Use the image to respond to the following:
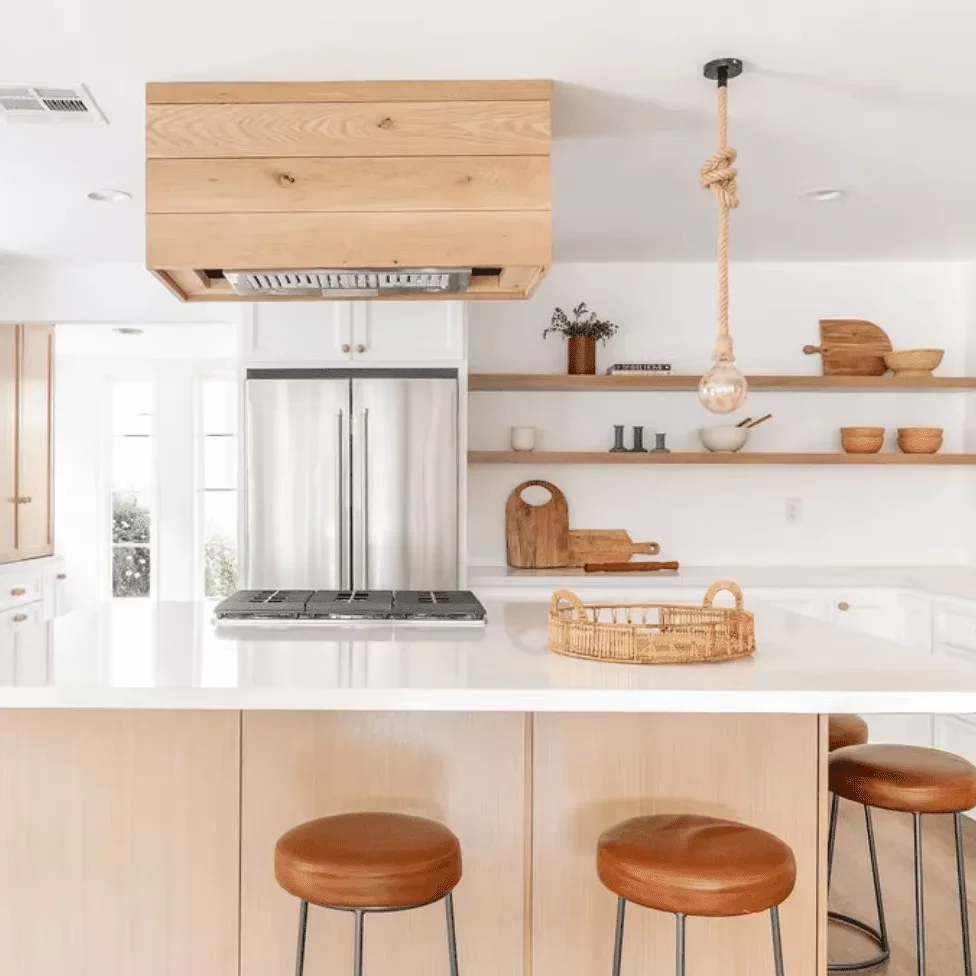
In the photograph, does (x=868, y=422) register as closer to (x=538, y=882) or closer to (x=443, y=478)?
(x=443, y=478)

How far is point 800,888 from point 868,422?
340 centimetres

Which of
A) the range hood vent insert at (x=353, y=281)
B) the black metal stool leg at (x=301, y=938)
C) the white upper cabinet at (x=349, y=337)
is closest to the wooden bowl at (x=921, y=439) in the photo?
the white upper cabinet at (x=349, y=337)

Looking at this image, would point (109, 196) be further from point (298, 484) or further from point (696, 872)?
point (696, 872)

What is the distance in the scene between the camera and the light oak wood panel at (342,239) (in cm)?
264

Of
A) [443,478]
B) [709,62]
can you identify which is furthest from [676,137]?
[443,478]

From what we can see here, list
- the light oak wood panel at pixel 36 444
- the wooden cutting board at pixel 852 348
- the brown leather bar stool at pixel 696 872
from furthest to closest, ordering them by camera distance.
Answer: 1. the light oak wood panel at pixel 36 444
2. the wooden cutting board at pixel 852 348
3. the brown leather bar stool at pixel 696 872

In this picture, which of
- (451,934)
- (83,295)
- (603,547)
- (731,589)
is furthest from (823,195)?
(83,295)

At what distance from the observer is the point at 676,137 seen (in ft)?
10.2

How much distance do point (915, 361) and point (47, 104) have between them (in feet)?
12.8

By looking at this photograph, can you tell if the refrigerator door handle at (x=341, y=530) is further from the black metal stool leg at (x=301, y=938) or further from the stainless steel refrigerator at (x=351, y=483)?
the black metal stool leg at (x=301, y=938)

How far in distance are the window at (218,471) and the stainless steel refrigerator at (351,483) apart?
126 inches

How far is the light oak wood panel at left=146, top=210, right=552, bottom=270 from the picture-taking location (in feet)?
8.68

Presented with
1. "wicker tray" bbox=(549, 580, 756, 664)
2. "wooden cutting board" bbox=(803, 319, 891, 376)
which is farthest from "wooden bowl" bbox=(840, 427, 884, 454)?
"wicker tray" bbox=(549, 580, 756, 664)

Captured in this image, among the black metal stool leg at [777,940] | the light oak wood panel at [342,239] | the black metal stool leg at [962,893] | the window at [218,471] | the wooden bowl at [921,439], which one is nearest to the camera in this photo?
the black metal stool leg at [777,940]
